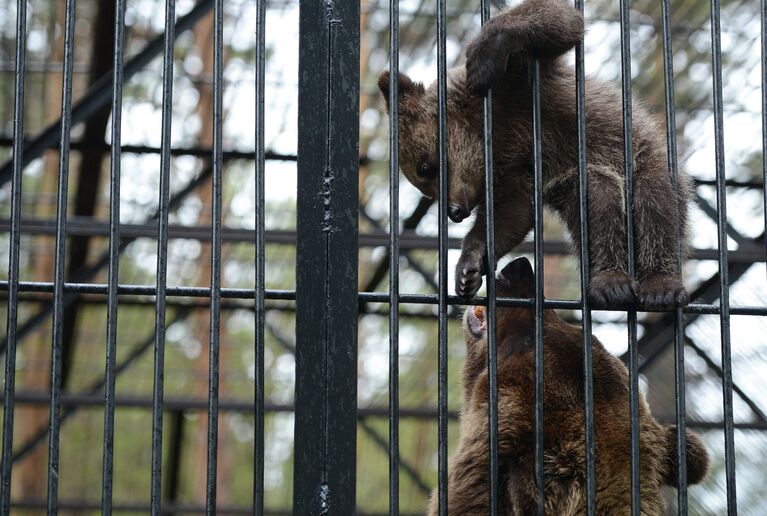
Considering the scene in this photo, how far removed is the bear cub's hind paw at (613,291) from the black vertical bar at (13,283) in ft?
6.87

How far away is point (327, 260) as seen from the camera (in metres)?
3.46

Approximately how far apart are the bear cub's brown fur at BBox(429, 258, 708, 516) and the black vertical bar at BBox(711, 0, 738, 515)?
600 millimetres

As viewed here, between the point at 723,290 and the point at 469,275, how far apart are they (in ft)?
3.36

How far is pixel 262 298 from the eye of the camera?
3.40m

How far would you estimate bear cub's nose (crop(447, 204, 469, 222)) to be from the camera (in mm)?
4715

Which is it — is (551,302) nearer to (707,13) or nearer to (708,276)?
(707,13)

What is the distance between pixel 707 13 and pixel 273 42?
3.26 m

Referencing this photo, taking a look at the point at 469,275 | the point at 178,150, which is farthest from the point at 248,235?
the point at 469,275

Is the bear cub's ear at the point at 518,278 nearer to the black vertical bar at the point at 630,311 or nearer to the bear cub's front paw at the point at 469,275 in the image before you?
the bear cub's front paw at the point at 469,275

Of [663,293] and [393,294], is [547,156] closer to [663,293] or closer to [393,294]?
[663,293]

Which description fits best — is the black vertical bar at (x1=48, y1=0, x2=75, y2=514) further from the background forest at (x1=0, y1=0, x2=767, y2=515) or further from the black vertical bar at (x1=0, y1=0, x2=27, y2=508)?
the background forest at (x1=0, y1=0, x2=767, y2=515)

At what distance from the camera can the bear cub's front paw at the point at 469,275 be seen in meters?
4.20

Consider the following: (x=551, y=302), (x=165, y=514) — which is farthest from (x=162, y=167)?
(x=165, y=514)

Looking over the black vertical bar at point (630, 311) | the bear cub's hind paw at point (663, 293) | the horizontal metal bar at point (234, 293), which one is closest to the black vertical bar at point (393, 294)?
the horizontal metal bar at point (234, 293)
